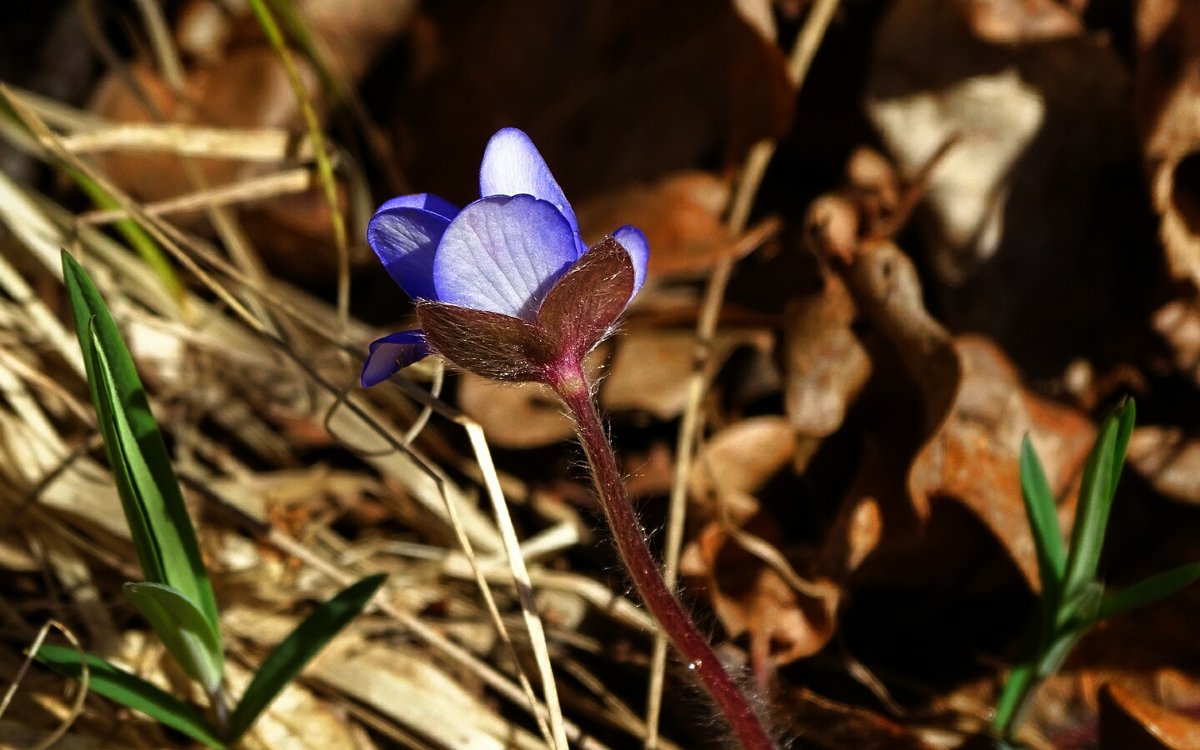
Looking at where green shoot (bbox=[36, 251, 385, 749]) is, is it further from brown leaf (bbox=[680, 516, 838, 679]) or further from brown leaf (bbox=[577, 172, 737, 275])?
brown leaf (bbox=[577, 172, 737, 275])

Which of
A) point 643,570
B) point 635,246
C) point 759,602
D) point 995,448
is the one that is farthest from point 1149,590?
point 635,246

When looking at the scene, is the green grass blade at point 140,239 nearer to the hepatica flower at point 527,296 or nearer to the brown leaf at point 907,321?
the hepatica flower at point 527,296

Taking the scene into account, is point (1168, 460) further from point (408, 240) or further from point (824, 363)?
point (408, 240)

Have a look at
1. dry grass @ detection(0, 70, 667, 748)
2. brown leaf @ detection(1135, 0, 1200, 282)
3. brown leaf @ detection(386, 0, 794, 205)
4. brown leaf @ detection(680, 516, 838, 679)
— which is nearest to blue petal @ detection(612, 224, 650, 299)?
dry grass @ detection(0, 70, 667, 748)

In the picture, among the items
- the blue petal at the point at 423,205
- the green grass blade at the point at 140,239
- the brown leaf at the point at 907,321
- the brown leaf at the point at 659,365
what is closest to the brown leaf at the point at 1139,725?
the brown leaf at the point at 907,321

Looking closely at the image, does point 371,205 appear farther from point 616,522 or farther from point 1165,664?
point 1165,664

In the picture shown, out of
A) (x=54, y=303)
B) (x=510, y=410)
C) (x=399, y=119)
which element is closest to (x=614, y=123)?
(x=399, y=119)
